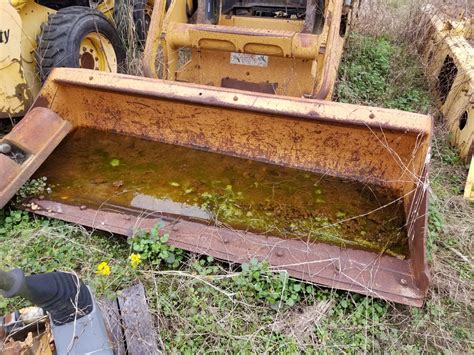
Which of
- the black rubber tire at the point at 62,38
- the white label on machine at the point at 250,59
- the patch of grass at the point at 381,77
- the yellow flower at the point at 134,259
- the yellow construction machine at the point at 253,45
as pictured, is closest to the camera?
the yellow flower at the point at 134,259

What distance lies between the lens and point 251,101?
2387 mm

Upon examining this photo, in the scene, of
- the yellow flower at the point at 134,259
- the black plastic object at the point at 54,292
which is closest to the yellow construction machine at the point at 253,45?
the yellow flower at the point at 134,259

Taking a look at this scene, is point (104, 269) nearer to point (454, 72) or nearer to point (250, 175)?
point (250, 175)

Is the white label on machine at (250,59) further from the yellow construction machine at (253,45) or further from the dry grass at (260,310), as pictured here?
the dry grass at (260,310)

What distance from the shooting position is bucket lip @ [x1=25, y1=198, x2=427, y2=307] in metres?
1.94

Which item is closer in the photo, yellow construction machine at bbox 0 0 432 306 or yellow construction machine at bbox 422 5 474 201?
yellow construction machine at bbox 0 0 432 306

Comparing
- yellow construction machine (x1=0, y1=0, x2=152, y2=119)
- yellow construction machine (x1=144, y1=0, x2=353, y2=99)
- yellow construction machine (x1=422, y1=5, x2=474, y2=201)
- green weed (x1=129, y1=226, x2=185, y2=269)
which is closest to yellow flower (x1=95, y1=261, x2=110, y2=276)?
green weed (x1=129, y1=226, x2=185, y2=269)

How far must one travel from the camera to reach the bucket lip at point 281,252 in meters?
1.94

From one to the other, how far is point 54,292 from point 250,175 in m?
1.57

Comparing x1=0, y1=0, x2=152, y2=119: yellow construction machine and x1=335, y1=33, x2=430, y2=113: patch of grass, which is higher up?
x1=0, y1=0, x2=152, y2=119: yellow construction machine

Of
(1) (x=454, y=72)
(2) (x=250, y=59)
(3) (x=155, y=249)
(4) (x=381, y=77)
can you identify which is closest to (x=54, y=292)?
(3) (x=155, y=249)

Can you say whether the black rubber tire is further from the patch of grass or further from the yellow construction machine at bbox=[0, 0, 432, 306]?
the patch of grass

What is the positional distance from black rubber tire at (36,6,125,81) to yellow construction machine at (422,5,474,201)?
314cm

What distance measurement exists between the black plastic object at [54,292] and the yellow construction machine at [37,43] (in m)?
2.09
